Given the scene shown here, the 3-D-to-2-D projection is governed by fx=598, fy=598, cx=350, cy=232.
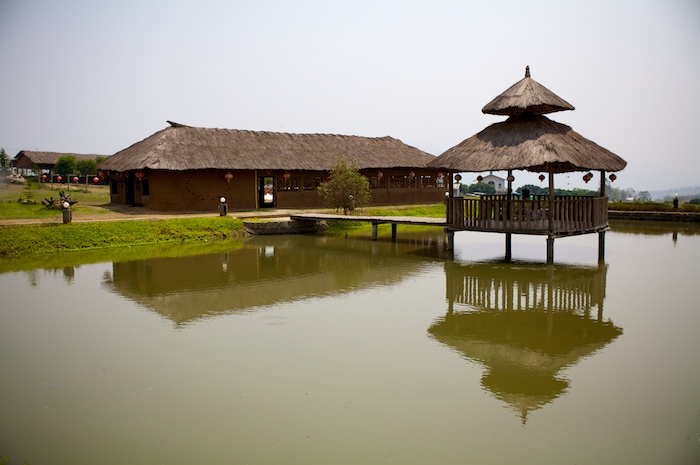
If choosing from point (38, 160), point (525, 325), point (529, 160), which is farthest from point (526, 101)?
point (38, 160)

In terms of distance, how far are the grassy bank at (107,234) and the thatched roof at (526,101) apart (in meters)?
10.3

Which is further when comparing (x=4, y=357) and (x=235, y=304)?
(x=235, y=304)

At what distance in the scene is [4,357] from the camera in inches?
313

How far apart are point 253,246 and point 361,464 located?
14451 millimetres

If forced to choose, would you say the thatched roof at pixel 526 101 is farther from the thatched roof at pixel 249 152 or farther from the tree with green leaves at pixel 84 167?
the tree with green leaves at pixel 84 167

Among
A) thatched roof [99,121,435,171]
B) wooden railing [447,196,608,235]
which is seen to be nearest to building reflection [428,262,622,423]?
wooden railing [447,196,608,235]

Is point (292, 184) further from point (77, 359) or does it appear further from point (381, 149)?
point (77, 359)

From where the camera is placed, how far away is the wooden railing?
1491 centimetres

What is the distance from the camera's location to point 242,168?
2505 cm

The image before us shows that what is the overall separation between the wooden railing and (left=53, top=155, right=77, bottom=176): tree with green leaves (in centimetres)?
3333

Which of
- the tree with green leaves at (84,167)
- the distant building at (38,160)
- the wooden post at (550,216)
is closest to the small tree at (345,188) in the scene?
the wooden post at (550,216)

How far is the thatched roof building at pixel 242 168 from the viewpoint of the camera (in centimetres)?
2411

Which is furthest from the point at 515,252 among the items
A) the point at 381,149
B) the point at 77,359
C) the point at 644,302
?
the point at 381,149

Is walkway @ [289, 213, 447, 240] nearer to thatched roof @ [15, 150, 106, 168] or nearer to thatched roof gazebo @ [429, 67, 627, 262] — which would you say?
thatched roof gazebo @ [429, 67, 627, 262]
